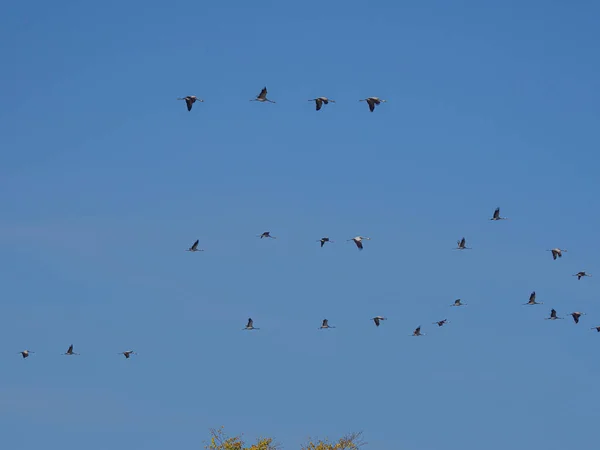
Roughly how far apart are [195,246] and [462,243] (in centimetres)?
2010

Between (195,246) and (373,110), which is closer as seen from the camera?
(373,110)

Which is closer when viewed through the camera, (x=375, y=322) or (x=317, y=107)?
(x=317, y=107)

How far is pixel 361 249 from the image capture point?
99750 millimetres

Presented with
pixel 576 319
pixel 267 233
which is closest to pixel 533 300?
pixel 576 319

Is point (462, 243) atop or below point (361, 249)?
atop

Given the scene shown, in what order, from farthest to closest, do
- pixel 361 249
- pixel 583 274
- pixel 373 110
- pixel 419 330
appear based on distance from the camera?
pixel 419 330, pixel 583 274, pixel 361 249, pixel 373 110

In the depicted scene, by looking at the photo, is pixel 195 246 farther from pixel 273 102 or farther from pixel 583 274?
pixel 583 274

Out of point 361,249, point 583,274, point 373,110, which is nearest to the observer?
point 373,110

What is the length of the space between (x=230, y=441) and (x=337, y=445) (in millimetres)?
8523

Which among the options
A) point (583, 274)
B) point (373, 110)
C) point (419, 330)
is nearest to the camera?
point (373, 110)

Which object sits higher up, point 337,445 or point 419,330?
point 419,330

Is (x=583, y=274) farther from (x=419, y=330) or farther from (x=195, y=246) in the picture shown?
(x=195, y=246)

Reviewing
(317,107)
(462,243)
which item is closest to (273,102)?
(317,107)

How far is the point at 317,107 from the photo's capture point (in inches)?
3730
